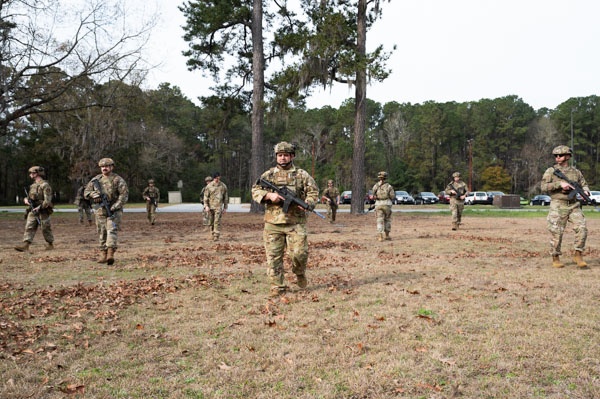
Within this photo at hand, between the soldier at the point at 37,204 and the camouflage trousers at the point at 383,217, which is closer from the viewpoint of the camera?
the soldier at the point at 37,204

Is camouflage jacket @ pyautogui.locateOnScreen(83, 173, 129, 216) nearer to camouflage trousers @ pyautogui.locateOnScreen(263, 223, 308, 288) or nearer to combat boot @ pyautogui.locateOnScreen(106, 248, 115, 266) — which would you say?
combat boot @ pyautogui.locateOnScreen(106, 248, 115, 266)

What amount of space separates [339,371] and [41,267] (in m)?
8.04

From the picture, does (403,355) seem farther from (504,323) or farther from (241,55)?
(241,55)

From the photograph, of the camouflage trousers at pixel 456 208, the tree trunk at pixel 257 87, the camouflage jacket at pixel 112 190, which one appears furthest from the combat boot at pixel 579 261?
the tree trunk at pixel 257 87

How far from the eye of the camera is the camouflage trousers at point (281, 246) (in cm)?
678

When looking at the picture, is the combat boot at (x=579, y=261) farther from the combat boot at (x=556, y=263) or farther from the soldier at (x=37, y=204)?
the soldier at (x=37, y=204)

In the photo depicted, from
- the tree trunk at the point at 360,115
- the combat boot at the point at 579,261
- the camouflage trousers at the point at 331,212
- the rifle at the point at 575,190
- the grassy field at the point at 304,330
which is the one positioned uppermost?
the tree trunk at the point at 360,115

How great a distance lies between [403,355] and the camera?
14.2 ft

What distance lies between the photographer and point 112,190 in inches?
392

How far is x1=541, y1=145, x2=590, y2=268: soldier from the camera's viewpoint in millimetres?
8758

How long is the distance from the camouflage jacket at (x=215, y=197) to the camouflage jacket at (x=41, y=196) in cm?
443

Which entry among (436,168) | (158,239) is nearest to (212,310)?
(158,239)

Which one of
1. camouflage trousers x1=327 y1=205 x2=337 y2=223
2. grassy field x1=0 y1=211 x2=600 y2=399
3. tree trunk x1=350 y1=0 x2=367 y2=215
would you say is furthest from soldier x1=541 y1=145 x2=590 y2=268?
tree trunk x1=350 y1=0 x2=367 y2=215

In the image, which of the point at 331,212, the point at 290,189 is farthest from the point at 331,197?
the point at 290,189
